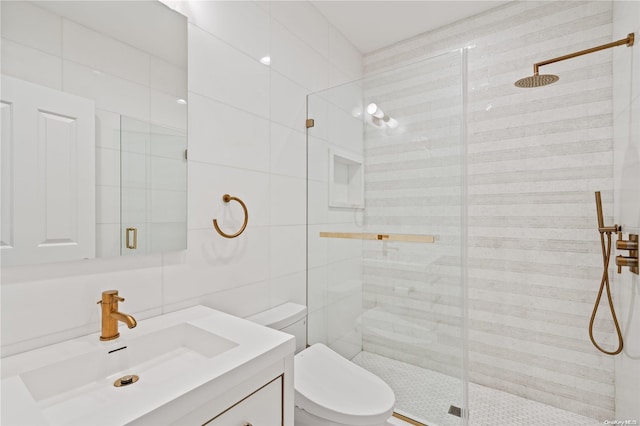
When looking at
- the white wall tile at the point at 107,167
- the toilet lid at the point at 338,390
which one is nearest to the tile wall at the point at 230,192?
the white wall tile at the point at 107,167

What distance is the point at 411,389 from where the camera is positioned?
158 centimetres

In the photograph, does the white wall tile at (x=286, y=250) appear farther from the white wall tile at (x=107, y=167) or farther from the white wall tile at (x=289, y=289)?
the white wall tile at (x=107, y=167)

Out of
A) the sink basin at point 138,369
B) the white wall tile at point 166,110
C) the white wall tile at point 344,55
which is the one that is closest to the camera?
the sink basin at point 138,369

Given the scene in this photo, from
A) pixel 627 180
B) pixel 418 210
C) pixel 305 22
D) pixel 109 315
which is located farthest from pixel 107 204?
pixel 627 180

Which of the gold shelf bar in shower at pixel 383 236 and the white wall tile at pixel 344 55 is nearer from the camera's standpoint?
the gold shelf bar in shower at pixel 383 236

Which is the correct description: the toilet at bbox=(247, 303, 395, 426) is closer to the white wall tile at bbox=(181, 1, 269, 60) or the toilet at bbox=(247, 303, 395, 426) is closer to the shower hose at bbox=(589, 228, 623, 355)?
the shower hose at bbox=(589, 228, 623, 355)

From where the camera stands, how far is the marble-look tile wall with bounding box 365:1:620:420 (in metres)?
1.80

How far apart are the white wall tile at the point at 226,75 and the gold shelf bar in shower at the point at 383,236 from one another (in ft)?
2.60

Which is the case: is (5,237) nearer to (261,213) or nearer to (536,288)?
(261,213)

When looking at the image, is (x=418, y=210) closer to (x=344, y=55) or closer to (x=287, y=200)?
(x=287, y=200)

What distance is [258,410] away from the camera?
2.84 feet

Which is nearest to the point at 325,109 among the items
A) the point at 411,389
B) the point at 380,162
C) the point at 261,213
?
the point at 380,162

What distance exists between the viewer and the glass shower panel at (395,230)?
1493 mm

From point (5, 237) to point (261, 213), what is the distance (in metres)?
0.96
